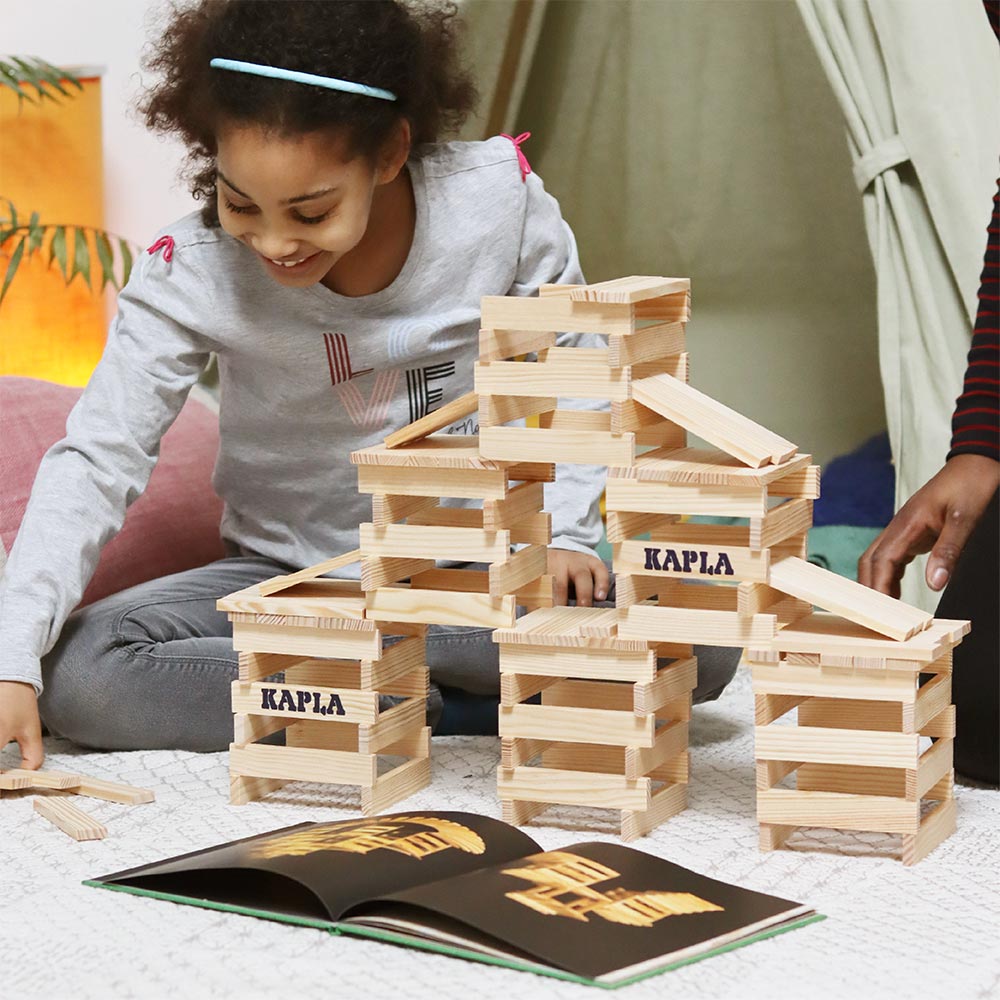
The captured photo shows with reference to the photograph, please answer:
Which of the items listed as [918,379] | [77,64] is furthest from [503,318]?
[77,64]

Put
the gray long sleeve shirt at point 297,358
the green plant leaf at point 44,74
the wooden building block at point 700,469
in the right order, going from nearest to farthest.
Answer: the wooden building block at point 700,469, the gray long sleeve shirt at point 297,358, the green plant leaf at point 44,74

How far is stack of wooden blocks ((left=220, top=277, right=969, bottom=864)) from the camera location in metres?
1.14

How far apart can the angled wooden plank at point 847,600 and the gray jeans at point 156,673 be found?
355mm

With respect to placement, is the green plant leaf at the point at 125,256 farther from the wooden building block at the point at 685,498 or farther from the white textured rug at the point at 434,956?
the wooden building block at the point at 685,498

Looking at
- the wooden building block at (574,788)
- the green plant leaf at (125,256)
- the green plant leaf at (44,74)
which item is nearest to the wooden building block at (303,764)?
the wooden building block at (574,788)

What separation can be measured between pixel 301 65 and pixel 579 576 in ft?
1.80

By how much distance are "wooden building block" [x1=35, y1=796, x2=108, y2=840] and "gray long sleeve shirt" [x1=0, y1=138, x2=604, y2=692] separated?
→ 16cm

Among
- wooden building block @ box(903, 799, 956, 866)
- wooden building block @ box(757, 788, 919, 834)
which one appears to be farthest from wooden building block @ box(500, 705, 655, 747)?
wooden building block @ box(903, 799, 956, 866)

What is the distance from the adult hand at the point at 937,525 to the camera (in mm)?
1411

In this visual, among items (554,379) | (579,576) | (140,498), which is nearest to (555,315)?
(554,379)

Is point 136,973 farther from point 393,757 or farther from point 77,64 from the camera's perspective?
point 77,64

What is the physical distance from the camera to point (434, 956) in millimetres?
984

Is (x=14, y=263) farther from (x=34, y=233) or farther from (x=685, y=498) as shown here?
(x=685, y=498)

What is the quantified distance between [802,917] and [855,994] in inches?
4.4
